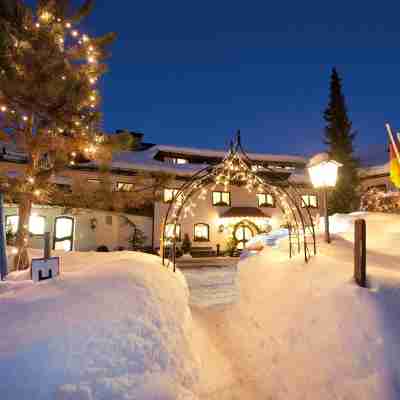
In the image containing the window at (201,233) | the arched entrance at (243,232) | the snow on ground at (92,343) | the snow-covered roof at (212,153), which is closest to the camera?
the snow on ground at (92,343)

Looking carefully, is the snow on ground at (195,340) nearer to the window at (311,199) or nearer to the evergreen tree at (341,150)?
the evergreen tree at (341,150)

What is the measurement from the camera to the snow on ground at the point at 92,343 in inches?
89.7

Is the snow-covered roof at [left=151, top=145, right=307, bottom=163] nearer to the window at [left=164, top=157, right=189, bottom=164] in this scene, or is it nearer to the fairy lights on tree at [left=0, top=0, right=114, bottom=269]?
the window at [left=164, top=157, right=189, bottom=164]

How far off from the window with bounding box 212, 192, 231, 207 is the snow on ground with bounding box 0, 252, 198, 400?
17906 millimetres

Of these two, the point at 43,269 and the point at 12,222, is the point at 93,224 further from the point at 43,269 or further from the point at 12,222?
the point at 43,269

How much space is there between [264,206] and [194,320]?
A: 17.3 metres

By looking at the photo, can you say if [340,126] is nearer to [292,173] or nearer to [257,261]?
[292,173]

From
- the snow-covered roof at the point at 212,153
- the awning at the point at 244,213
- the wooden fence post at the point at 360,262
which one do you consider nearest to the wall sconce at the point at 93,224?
the awning at the point at 244,213

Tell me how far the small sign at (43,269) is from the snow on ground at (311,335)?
2685 mm

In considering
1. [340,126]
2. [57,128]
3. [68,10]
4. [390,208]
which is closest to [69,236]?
[57,128]

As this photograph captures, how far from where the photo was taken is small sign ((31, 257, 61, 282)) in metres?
3.93

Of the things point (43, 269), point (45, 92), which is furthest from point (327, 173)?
point (45, 92)

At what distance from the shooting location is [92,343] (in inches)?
107

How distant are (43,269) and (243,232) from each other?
745 inches
